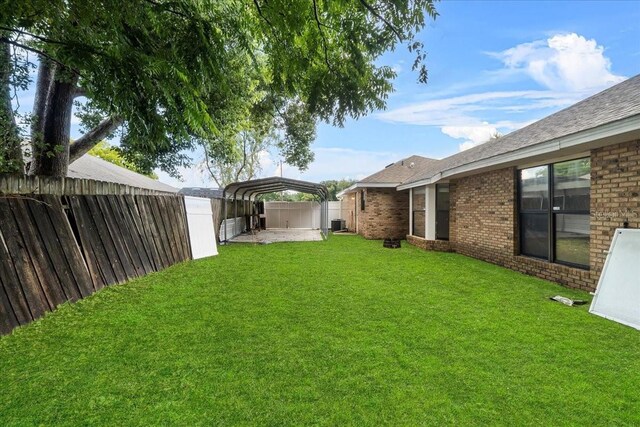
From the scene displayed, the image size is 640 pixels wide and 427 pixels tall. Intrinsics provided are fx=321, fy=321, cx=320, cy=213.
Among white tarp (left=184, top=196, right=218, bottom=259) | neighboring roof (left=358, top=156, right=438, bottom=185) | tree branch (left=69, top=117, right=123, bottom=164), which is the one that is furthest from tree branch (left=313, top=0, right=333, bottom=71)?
neighboring roof (left=358, top=156, right=438, bottom=185)

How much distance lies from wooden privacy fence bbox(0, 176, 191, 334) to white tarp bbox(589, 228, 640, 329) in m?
6.92

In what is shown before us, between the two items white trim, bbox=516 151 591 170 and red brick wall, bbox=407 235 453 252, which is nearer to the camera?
white trim, bbox=516 151 591 170

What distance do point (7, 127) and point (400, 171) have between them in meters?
13.3

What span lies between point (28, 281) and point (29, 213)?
2.89 feet

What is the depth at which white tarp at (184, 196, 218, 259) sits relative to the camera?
921 centimetres

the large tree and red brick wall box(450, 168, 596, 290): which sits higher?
the large tree

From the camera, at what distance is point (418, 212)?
12117 millimetres

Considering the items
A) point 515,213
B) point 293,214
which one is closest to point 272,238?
point 293,214

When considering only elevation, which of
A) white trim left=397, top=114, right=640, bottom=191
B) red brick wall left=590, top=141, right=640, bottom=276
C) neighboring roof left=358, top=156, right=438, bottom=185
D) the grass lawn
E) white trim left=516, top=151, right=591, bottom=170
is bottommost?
the grass lawn

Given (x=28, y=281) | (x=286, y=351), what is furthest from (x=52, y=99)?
(x=286, y=351)

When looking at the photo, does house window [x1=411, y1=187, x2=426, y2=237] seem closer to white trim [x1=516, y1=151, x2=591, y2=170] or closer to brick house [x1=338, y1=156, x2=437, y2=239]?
brick house [x1=338, y1=156, x2=437, y2=239]

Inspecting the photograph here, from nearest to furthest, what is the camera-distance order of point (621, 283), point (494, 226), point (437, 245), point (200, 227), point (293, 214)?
point (621, 283) → point (494, 226) → point (200, 227) → point (437, 245) → point (293, 214)

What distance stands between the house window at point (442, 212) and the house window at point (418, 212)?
744mm

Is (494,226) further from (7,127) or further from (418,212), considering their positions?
(7,127)
